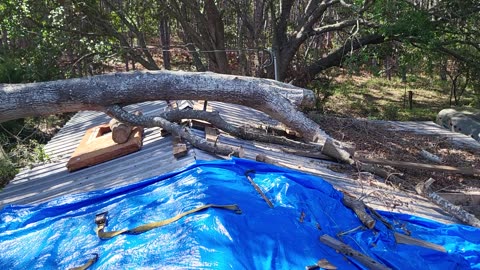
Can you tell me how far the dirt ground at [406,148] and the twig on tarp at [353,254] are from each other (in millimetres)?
2565

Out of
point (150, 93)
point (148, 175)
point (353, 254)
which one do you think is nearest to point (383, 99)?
point (150, 93)

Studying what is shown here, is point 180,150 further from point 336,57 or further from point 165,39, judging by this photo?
point 165,39

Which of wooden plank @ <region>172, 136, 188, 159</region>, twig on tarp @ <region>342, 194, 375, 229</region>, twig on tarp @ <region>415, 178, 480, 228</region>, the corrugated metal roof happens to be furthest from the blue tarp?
wooden plank @ <region>172, 136, 188, 159</region>

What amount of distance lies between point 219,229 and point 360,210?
170 centimetres

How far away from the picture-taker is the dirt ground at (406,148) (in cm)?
700

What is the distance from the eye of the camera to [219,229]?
3.62m

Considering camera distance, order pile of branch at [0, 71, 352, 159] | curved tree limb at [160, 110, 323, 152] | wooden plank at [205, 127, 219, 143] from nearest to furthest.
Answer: pile of branch at [0, 71, 352, 159] < wooden plank at [205, 127, 219, 143] < curved tree limb at [160, 110, 323, 152]

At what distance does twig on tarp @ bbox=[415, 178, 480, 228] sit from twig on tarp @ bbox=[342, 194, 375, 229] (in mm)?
1433

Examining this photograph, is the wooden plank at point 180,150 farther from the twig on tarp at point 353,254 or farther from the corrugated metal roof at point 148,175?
the twig on tarp at point 353,254

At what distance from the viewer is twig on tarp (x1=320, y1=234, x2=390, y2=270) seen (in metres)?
3.76

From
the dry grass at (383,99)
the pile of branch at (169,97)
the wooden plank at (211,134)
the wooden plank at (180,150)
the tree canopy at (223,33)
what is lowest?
the dry grass at (383,99)

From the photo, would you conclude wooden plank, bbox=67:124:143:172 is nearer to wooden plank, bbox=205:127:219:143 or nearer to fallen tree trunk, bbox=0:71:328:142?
fallen tree trunk, bbox=0:71:328:142

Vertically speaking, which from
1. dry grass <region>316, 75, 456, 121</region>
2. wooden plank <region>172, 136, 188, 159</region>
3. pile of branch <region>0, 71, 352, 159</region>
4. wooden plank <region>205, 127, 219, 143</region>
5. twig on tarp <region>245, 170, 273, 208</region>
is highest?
pile of branch <region>0, 71, 352, 159</region>

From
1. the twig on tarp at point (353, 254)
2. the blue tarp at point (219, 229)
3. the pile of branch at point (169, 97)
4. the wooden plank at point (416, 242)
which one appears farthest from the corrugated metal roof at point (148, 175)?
the twig on tarp at point (353, 254)
